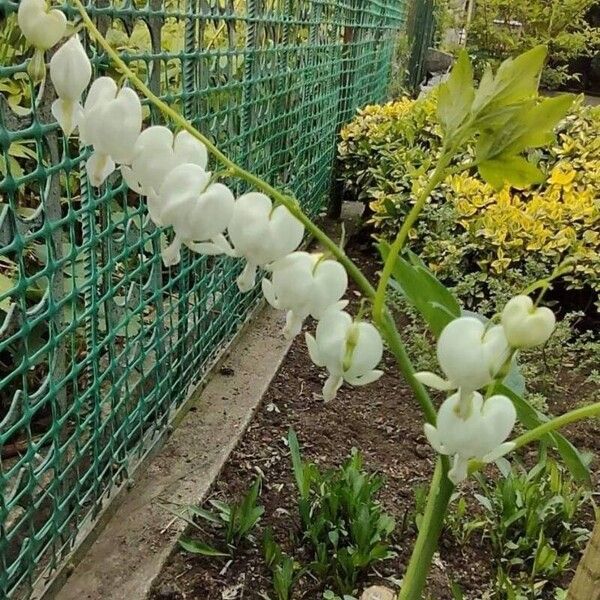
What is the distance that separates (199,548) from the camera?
152cm

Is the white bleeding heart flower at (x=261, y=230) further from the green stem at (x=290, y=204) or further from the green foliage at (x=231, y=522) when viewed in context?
the green foliage at (x=231, y=522)

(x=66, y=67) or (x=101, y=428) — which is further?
(x=101, y=428)

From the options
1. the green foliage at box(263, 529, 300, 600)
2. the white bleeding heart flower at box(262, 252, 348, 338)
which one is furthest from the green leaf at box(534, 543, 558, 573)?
the white bleeding heart flower at box(262, 252, 348, 338)

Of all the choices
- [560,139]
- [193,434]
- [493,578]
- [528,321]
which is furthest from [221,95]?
[560,139]

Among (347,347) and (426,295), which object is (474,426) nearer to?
(347,347)

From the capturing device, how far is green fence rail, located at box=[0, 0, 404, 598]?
1.15 metres

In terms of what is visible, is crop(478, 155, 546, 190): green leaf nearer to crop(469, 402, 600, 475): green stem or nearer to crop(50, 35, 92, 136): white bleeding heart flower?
crop(469, 402, 600, 475): green stem

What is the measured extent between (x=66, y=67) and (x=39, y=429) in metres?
1.21

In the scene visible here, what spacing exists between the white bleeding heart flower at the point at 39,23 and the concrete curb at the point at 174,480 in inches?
44.3

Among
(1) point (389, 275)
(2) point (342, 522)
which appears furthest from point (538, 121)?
(2) point (342, 522)

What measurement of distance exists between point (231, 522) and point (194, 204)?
113cm

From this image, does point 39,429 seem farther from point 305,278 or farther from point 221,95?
point 305,278

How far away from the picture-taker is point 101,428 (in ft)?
4.79

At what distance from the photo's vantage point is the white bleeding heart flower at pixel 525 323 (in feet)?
1.62
